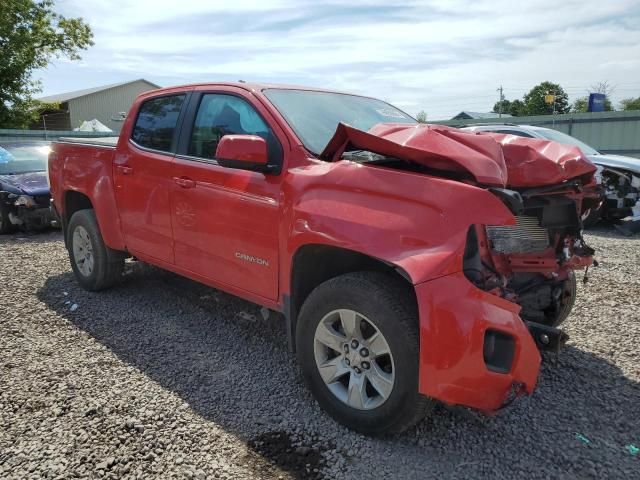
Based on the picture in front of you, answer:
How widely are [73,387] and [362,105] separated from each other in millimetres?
2919

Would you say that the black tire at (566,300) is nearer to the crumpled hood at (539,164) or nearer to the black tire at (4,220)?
the crumpled hood at (539,164)

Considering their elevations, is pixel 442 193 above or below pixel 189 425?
above

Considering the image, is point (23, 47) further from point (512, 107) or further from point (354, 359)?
point (512, 107)

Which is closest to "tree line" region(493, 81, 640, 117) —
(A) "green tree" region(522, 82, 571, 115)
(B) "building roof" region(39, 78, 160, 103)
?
(A) "green tree" region(522, 82, 571, 115)

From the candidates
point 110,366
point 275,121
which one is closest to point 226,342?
point 110,366

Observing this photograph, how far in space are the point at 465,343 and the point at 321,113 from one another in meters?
1.99

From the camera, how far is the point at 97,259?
501 cm

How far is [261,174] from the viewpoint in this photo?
3234 millimetres

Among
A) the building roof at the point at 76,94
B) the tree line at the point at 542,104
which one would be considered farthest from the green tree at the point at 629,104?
the building roof at the point at 76,94

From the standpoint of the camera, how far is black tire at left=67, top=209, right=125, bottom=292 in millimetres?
4973

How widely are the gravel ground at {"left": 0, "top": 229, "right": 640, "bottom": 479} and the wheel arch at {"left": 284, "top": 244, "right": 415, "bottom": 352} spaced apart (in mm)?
597

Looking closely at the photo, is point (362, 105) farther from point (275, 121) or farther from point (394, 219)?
point (394, 219)

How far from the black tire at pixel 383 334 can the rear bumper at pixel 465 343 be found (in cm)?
11

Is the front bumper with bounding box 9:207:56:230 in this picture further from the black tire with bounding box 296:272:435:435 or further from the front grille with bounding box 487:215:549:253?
the front grille with bounding box 487:215:549:253
